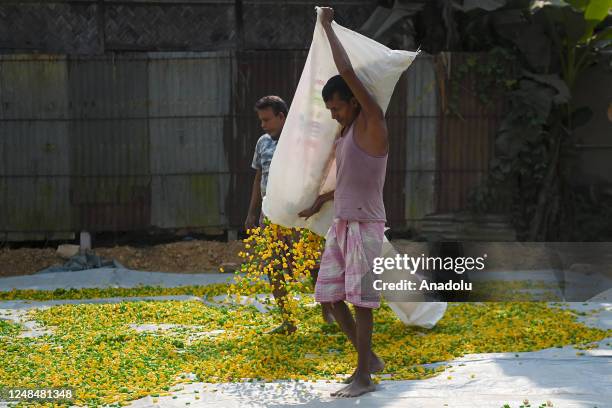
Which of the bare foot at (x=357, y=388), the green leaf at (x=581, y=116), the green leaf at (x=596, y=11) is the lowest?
the bare foot at (x=357, y=388)

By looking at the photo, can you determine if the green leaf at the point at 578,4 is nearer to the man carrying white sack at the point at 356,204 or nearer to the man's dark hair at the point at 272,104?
the man's dark hair at the point at 272,104

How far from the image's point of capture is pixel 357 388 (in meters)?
4.68

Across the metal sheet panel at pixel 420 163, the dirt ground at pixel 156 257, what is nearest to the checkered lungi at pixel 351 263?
the dirt ground at pixel 156 257

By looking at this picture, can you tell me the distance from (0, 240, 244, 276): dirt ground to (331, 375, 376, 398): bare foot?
5063mm

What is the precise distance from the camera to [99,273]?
9273 millimetres

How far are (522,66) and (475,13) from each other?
2.78 ft

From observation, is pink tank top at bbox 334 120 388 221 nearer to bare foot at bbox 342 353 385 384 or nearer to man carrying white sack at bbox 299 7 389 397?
man carrying white sack at bbox 299 7 389 397

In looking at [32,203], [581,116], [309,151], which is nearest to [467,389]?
[309,151]

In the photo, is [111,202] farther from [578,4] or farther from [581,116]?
[578,4]

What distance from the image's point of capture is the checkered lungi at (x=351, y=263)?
4723mm

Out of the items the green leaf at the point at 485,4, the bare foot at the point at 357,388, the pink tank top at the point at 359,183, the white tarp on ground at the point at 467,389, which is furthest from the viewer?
the green leaf at the point at 485,4

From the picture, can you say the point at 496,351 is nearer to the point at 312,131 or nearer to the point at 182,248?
the point at 312,131

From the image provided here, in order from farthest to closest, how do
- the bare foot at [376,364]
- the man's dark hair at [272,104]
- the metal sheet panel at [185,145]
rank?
the metal sheet panel at [185,145]
the man's dark hair at [272,104]
the bare foot at [376,364]

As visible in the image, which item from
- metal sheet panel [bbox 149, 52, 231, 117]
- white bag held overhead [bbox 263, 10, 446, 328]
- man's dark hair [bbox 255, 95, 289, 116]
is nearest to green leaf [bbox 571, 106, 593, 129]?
metal sheet panel [bbox 149, 52, 231, 117]
